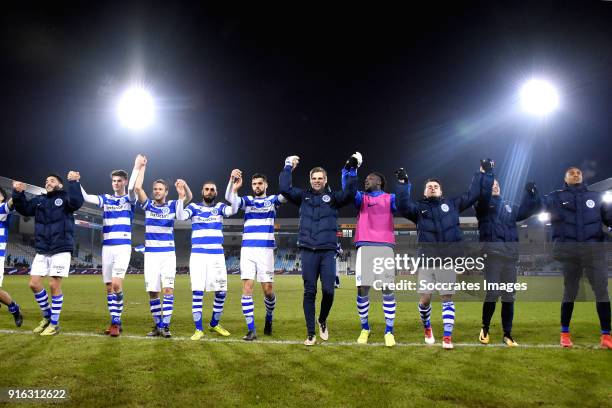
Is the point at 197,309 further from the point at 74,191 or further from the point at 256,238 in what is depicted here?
the point at 74,191

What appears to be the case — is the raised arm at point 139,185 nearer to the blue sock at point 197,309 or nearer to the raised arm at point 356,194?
the blue sock at point 197,309

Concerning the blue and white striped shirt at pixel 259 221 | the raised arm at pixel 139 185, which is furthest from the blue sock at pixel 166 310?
the raised arm at pixel 139 185

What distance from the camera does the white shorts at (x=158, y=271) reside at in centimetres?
702

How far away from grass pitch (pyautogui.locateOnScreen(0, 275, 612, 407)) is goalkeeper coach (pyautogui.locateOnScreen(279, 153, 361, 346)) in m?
0.64

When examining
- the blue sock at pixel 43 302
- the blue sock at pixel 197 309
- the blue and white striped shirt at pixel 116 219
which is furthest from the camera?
the blue sock at pixel 43 302

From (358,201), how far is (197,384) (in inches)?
144

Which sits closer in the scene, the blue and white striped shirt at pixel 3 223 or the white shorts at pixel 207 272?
the white shorts at pixel 207 272

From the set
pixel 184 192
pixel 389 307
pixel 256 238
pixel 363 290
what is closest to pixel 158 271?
pixel 184 192

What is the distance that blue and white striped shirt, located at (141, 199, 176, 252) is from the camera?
7.16 metres

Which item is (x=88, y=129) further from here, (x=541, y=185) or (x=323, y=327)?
(x=541, y=185)

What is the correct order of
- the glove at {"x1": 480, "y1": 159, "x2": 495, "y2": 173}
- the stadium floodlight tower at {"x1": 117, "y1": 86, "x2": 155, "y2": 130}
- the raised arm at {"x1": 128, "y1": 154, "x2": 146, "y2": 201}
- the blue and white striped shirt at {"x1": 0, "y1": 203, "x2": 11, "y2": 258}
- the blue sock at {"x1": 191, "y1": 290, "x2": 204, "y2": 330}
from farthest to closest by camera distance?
the stadium floodlight tower at {"x1": 117, "y1": 86, "x2": 155, "y2": 130} → the blue and white striped shirt at {"x1": 0, "y1": 203, "x2": 11, "y2": 258} → the raised arm at {"x1": 128, "y1": 154, "x2": 146, "y2": 201} → the blue sock at {"x1": 191, "y1": 290, "x2": 204, "y2": 330} → the glove at {"x1": 480, "y1": 159, "x2": 495, "y2": 173}

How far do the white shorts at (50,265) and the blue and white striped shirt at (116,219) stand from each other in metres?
0.77

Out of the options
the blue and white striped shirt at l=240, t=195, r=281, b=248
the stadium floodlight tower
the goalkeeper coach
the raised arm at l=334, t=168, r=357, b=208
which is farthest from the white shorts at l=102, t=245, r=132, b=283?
the stadium floodlight tower

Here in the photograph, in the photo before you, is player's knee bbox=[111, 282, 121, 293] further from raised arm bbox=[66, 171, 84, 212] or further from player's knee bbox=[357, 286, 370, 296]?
player's knee bbox=[357, 286, 370, 296]
